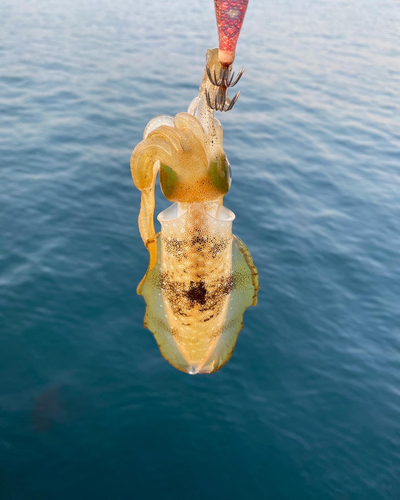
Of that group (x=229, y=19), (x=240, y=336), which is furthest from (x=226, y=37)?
(x=240, y=336)

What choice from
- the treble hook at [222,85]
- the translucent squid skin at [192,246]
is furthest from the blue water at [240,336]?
the treble hook at [222,85]

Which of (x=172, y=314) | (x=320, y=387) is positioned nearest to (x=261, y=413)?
(x=320, y=387)

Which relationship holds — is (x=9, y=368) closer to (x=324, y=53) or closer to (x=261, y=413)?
(x=261, y=413)

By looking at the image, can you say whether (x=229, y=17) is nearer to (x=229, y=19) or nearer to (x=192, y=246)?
(x=229, y=19)

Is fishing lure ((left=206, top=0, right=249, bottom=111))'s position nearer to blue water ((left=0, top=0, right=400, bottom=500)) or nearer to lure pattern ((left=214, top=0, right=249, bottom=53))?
lure pattern ((left=214, top=0, right=249, bottom=53))

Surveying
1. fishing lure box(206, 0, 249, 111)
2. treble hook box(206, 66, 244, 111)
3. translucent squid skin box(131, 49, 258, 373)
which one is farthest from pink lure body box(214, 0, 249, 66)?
translucent squid skin box(131, 49, 258, 373)
